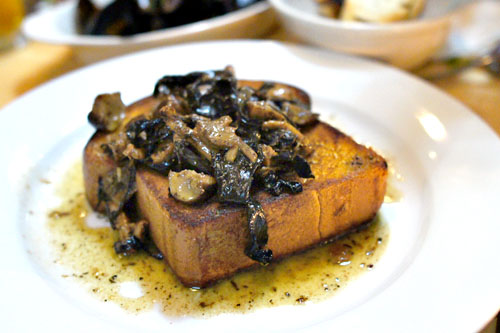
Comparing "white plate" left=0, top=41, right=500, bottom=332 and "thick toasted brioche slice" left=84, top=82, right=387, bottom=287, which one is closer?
"white plate" left=0, top=41, right=500, bottom=332

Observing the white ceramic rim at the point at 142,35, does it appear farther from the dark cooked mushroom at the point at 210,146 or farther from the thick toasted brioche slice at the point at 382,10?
the dark cooked mushroom at the point at 210,146

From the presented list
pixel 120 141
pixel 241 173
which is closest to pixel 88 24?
pixel 120 141

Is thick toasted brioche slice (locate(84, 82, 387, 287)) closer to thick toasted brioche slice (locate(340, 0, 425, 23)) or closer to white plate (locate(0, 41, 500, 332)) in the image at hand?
white plate (locate(0, 41, 500, 332))

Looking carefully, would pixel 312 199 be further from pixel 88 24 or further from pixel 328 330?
pixel 88 24

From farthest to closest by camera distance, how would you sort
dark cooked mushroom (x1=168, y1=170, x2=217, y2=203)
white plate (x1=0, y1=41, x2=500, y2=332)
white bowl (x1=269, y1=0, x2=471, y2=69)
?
white bowl (x1=269, y1=0, x2=471, y2=69), dark cooked mushroom (x1=168, y1=170, x2=217, y2=203), white plate (x1=0, y1=41, x2=500, y2=332)

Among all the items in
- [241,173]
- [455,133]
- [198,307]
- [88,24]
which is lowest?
[198,307]

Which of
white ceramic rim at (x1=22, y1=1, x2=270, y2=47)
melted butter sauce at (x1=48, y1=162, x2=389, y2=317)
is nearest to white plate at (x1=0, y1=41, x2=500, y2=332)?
melted butter sauce at (x1=48, y1=162, x2=389, y2=317)

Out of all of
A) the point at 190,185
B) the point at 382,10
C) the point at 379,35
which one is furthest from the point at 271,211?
the point at 382,10
